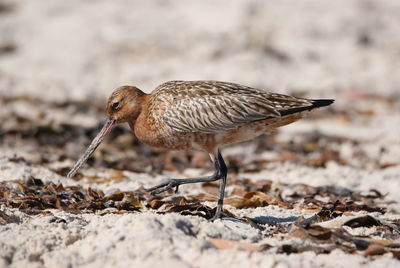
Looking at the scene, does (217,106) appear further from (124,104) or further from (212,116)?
(124,104)

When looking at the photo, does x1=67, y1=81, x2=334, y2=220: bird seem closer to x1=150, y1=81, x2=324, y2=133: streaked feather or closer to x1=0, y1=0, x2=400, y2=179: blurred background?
x1=150, y1=81, x2=324, y2=133: streaked feather

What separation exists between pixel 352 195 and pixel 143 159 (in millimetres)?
2908

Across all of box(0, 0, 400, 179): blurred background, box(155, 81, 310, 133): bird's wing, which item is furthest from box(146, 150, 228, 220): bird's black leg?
box(0, 0, 400, 179): blurred background

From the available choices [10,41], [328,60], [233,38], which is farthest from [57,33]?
[328,60]

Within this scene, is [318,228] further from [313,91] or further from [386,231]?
→ [313,91]

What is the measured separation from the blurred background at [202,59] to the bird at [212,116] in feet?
9.81

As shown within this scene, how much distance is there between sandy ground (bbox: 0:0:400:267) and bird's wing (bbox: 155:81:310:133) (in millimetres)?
749

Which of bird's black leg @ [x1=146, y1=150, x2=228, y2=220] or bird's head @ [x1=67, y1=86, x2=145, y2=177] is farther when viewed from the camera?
bird's head @ [x1=67, y1=86, x2=145, y2=177]

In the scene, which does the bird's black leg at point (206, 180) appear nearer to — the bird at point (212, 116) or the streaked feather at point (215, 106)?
the bird at point (212, 116)

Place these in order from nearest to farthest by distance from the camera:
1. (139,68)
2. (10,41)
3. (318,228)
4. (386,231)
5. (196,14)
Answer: (318,228)
(386,231)
(139,68)
(10,41)
(196,14)

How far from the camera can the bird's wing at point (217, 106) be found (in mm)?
6008

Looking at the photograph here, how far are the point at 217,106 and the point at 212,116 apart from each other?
12cm

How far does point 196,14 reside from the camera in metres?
16.6

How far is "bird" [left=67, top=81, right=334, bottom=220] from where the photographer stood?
6.00 m
